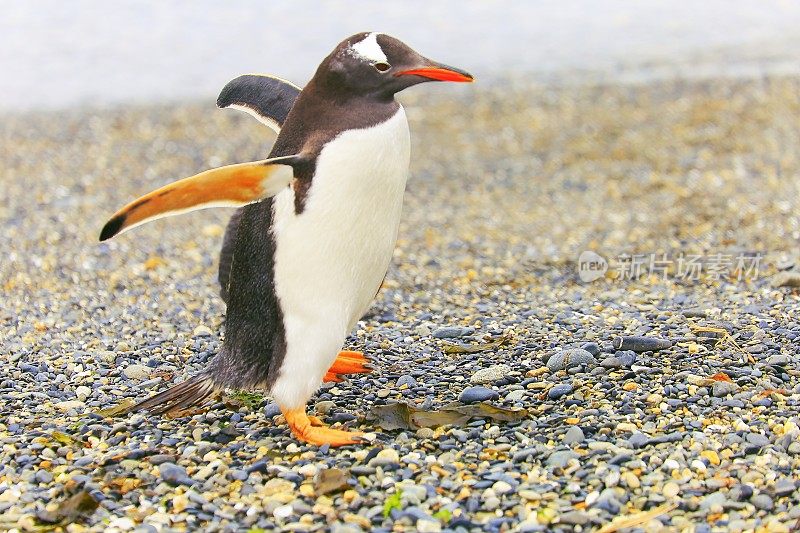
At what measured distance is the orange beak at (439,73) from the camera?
3426 mm

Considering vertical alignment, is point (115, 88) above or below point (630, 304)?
above

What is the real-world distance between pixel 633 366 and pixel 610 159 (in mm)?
5184

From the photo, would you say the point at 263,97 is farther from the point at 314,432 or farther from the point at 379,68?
the point at 314,432

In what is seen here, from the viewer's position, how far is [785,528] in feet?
9.45

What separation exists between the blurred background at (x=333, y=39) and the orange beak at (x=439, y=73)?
9529mm

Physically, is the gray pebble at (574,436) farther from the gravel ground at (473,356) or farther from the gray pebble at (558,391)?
the gray pebble at (558,391)

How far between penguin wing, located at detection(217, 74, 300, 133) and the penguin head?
606 mm

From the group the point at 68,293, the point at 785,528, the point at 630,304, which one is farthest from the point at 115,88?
the point at 785,528

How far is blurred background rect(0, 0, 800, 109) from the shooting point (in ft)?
44.7

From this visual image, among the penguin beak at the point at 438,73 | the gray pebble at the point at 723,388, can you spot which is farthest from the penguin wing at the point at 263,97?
the gray pebble at the point at 723,388

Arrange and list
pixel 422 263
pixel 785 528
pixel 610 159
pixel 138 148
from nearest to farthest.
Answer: pixel 785 528, pixel 422 263, pixel 610 159, pixel 138 148

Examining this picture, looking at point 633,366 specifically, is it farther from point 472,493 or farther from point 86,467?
point 86,467

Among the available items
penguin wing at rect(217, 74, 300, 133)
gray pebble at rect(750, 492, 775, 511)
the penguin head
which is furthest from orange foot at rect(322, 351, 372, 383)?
gray pebble at rect(750, 492, 775, 511)

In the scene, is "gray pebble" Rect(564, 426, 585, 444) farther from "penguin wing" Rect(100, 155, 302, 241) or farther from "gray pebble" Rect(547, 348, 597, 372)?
"penguin wing" Rect(100, 155, 302, 241)
